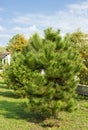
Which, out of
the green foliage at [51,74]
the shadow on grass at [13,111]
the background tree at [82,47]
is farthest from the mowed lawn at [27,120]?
the background tree at [82,47]

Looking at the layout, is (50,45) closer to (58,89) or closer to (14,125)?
(58,89)

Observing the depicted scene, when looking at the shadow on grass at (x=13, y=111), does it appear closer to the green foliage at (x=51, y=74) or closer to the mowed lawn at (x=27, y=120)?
the mowed lawn at (x=27, y=120)

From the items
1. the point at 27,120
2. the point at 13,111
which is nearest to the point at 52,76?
the point at 27,120

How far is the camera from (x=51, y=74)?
10.7 meters

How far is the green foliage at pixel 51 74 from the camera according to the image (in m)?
10.6

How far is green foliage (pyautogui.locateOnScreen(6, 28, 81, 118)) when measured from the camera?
1064 cm

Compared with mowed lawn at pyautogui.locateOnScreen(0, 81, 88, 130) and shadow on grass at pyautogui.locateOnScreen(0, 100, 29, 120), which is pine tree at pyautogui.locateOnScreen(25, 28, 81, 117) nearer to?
mowed lawn at pyautogui.locateOnScreen(0, 81, 88, 130)

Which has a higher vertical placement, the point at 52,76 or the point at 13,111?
the point at 52,76

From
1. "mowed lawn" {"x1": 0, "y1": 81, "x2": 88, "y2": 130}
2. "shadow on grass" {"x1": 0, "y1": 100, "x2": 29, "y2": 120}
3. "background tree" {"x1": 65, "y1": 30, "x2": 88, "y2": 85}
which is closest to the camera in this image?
"mowed lawn" {"x1": 0, "y1": 81, "x2": 88, "y2": 130}

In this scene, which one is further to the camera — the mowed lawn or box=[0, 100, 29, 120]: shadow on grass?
box=[0, 100, 29, 120]: shadow on grass

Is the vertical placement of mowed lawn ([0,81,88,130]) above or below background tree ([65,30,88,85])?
below

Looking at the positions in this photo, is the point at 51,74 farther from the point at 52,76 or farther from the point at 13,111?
the point at 13,111

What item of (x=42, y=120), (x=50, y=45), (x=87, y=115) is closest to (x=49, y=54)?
(x=50, y=45)

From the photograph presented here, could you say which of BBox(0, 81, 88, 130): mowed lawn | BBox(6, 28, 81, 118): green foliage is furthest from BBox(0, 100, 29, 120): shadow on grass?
BBox(6, 28, 81, 118): green foliage
